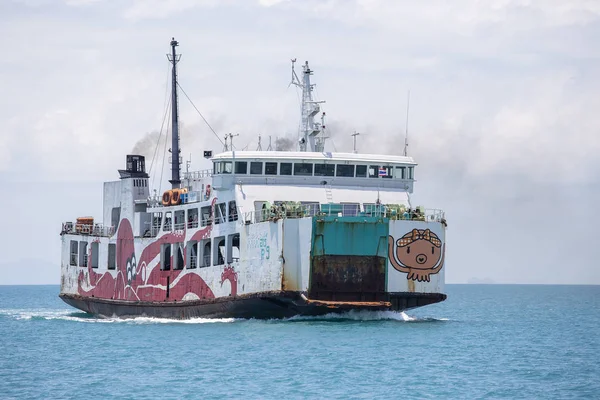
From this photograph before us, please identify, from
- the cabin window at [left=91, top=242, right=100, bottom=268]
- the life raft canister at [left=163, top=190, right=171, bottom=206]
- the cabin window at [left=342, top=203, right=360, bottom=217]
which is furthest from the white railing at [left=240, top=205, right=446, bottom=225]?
the cabin window at [left=91, top=242, right=100, bottom=268]

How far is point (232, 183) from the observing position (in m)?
44.6

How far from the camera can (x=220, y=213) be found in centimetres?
4559

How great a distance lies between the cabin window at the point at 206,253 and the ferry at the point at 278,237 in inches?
2.1

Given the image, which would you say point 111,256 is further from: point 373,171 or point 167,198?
point 373,171

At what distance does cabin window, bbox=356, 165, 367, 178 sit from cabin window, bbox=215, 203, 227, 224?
5.63 m

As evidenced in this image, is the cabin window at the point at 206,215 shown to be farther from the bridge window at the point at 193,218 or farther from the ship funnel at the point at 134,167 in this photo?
the ship funnel at the point at 134,167

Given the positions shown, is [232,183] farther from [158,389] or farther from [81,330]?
[158,389]

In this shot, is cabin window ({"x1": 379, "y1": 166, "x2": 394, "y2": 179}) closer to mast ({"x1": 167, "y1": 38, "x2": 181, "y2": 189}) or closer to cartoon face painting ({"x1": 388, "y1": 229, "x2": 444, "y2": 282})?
cartoon face painting ({"x1": 388, "y1": 229, "x2": 444, "y2": 282})

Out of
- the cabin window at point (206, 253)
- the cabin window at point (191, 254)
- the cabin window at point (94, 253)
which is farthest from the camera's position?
the cabin window at point (94, 253)

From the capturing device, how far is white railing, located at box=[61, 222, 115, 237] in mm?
55984

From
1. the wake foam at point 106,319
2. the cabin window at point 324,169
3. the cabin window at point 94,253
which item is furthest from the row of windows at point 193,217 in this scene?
the cabin window at point 94,253

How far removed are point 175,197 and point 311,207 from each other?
28.4 feet

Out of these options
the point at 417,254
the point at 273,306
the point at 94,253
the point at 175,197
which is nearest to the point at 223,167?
the point at 175,197

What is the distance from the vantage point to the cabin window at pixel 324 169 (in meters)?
44.8
